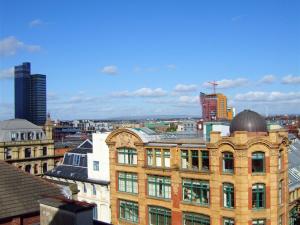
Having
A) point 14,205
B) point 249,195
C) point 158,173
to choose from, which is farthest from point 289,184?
point 14,205

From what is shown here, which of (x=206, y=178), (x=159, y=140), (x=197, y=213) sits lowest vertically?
(x=197, y=213)

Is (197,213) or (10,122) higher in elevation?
(10,122)

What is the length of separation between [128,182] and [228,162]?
557 inches

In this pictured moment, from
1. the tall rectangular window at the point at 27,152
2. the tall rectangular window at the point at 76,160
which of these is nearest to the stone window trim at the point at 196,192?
the tall rectangular window at the point at 76,160

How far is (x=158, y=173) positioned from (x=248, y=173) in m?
10.9

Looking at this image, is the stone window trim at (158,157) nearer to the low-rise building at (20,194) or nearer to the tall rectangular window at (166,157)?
the tall rectangular window at (166,157)

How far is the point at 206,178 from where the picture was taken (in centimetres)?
4147

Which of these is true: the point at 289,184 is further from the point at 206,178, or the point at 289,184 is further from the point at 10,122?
the point at 10,122

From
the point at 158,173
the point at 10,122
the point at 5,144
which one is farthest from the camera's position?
the point at 10,122

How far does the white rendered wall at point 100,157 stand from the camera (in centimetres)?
5378

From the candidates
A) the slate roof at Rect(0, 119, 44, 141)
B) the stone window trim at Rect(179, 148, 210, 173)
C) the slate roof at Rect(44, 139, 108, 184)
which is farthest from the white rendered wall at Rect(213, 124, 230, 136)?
the slate roof at Rect(0, 119, 44, 141)

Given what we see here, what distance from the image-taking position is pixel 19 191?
21766mm

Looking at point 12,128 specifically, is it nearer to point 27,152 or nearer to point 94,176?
point 27,152

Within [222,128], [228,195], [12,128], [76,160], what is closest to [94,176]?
[76,160]
